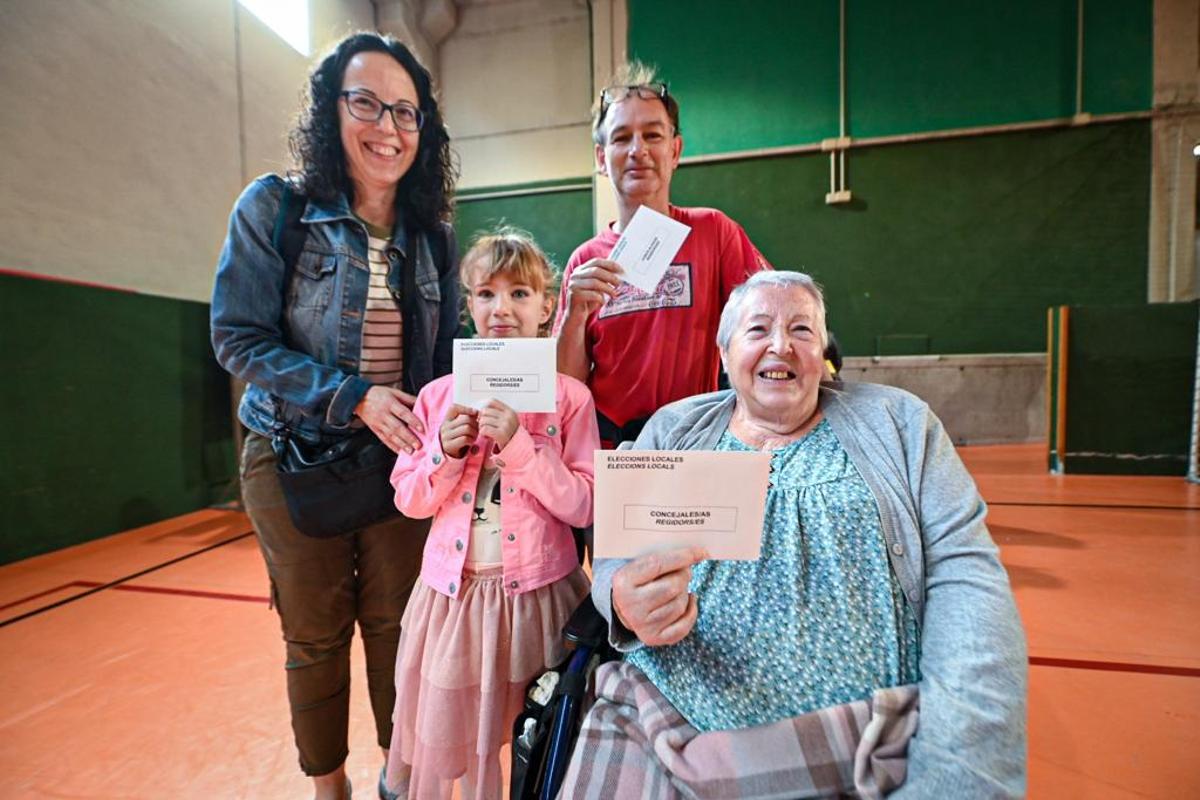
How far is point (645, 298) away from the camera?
155cm

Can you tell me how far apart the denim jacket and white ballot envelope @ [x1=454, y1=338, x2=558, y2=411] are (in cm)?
27

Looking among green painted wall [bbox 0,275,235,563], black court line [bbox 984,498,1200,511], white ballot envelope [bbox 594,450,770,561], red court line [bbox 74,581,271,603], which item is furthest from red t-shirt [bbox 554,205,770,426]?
black court line [bbox 984,498,1200,511]

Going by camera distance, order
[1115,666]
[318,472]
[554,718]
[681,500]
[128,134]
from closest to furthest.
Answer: [681,500]
[554,718]
[318,472]
[1115,666]
[128,134]

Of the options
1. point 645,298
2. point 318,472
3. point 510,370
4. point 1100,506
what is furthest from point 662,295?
point 1100,506

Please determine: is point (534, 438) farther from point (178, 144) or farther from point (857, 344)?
point (857, 344)

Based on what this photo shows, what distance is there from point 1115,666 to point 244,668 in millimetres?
3217

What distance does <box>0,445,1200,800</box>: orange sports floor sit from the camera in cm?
160

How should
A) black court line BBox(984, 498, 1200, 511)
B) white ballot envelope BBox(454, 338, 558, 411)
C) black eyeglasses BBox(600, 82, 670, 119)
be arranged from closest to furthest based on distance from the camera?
white ballot envelope BBox(454, 338, 558, 411) → black eyeglasses BBox(600, 82, 670, 119) → black court line BBox(984, 498, 1200, 511)

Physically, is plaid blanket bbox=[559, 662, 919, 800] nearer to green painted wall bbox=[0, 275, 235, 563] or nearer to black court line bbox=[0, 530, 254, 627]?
black court line bbox=[0, 530, 254, 627]

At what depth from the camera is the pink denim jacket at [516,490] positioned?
3.90 feet

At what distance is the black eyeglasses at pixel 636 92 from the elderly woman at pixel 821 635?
2.32 feet

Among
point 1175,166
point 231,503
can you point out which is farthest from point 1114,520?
point 231,503

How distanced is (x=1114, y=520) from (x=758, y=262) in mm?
3613

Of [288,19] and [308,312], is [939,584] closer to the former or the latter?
[308,312]
